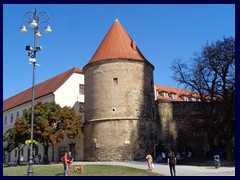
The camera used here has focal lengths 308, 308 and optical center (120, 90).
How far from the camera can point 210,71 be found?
30.0 m

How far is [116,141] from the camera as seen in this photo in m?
30.8

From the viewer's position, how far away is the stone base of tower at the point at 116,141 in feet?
100

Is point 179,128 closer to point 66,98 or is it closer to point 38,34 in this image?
point 66,98

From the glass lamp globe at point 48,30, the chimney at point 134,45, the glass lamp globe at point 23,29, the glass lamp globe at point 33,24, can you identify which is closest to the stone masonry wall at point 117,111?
the chimney at point 134,45

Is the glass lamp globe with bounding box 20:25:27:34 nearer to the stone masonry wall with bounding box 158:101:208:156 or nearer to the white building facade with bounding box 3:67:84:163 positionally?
the white building facade with bounding box 3:67:84:163

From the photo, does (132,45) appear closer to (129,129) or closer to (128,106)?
(128,106)

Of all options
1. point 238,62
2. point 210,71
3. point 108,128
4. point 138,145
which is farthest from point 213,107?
point 238,62

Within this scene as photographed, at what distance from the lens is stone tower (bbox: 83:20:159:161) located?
3102cm

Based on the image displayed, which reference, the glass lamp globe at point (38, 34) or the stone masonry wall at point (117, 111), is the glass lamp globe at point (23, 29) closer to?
the glass lamp globe at point (38, 34)

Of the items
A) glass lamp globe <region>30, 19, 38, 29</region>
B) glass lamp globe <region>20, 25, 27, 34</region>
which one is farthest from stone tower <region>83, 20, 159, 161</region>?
glass lamp globe <region>30, 19, 38, 29</region>

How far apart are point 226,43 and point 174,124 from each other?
13.4m

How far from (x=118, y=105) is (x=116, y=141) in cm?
366

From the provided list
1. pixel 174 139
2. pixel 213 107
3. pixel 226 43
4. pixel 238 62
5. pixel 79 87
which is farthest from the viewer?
pixel 79 87

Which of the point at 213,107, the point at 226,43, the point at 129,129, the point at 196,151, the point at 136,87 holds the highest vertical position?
the point at 226,43
